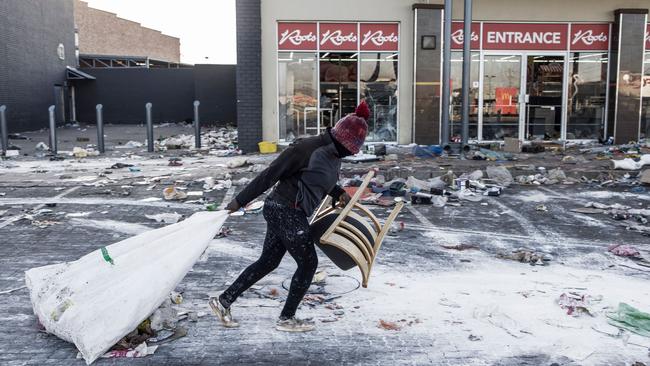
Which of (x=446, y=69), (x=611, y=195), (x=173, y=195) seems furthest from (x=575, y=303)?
(x=446, y=69)

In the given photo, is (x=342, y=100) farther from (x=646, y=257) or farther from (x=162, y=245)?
(x=162, y=245)

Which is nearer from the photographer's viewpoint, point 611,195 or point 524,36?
point 611,195

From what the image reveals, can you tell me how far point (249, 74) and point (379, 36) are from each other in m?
3.63

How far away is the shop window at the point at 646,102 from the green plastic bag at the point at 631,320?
49.3 ft

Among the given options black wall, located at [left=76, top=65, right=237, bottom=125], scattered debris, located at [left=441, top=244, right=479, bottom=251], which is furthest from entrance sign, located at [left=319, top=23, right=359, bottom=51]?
black wall, located at [left=76, top=65, right=237, bottom=125]

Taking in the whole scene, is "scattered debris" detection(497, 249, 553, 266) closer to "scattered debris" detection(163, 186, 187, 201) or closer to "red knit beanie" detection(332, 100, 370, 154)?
"red knit beanie" detection(332, 100, 370, 154)

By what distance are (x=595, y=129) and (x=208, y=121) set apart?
17054mm

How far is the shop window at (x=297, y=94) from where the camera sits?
16.7 m

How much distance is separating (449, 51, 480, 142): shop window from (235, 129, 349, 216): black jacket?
13503 millimetres

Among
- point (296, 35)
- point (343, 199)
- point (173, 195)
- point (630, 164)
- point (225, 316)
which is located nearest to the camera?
point (225, 316)

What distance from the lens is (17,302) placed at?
17.4 ft

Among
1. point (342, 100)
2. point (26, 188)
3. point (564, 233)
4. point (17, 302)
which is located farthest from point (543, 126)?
point (17, 302)

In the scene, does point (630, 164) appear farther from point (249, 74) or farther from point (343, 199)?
point (343, 199)

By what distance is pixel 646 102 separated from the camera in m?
18.2
